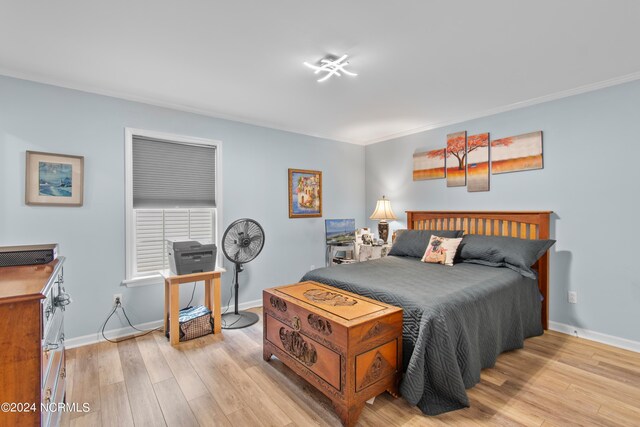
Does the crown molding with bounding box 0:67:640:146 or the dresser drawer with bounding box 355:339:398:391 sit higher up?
the crown molding with bounding box 0:67:640:146

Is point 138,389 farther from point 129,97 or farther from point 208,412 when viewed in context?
point 129,97

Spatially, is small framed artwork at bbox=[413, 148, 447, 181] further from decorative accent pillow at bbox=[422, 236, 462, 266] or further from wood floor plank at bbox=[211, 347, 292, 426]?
wood floor plank at bbox=[211, 347, 292, 426]

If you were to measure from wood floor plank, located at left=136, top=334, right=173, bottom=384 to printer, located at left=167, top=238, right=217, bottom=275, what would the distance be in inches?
25.8

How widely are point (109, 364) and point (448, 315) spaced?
2.54m

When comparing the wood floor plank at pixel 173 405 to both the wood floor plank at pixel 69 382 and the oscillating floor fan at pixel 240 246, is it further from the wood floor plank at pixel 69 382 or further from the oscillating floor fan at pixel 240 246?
the oscillating floor fan at pixel 240 246

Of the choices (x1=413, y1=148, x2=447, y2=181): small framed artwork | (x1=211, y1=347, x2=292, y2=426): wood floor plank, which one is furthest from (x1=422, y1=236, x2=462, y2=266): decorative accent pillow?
(x1=211, y1=347, x2=292, y2=426): wood floor plank

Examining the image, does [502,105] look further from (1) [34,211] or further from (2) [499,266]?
(1) [34,211]

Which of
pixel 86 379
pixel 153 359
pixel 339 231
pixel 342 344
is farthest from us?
pixel 339 231

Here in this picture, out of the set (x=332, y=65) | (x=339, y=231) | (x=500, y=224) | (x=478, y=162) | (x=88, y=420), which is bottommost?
(x=88, y=420)

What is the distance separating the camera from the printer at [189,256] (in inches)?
112

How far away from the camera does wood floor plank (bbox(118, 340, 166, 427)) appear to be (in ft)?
5.92

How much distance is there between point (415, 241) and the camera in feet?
11.6

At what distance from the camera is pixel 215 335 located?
2.98 meters

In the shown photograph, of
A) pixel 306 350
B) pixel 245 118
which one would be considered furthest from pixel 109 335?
pixel 245 118
